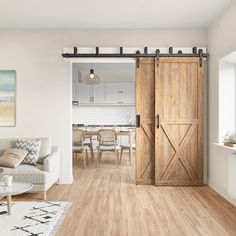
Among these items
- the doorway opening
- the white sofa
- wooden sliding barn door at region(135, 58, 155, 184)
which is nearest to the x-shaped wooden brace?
wooden sliding barn door at region(135, 58, 155, 184)

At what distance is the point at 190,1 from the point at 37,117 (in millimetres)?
3051

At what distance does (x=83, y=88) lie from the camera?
8.96 m

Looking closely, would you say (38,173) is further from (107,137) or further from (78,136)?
(107,137)

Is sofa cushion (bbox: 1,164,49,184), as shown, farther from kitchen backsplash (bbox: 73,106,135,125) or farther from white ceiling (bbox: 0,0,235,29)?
kitchen backsplash (bbox: 73,106,135,125)

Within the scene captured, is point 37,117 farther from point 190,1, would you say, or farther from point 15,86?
point 190,1

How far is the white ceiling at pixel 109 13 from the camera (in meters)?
3.91

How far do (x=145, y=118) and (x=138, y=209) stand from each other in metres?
1.78

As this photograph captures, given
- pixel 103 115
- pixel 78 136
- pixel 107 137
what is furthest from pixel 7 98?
pixel 103 115

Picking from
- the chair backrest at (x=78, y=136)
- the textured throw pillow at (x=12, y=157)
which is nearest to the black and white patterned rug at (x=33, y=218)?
the textured throw pillow at (x=12, y=157)

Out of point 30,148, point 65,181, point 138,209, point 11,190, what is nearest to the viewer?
point 11,190

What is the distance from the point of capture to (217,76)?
178 inches

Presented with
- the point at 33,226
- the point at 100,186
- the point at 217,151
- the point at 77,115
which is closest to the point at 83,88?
the point at 77,115

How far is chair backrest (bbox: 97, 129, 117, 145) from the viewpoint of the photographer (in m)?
6.62

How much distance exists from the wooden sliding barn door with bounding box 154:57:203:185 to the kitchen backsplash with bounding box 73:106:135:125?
4309mm
